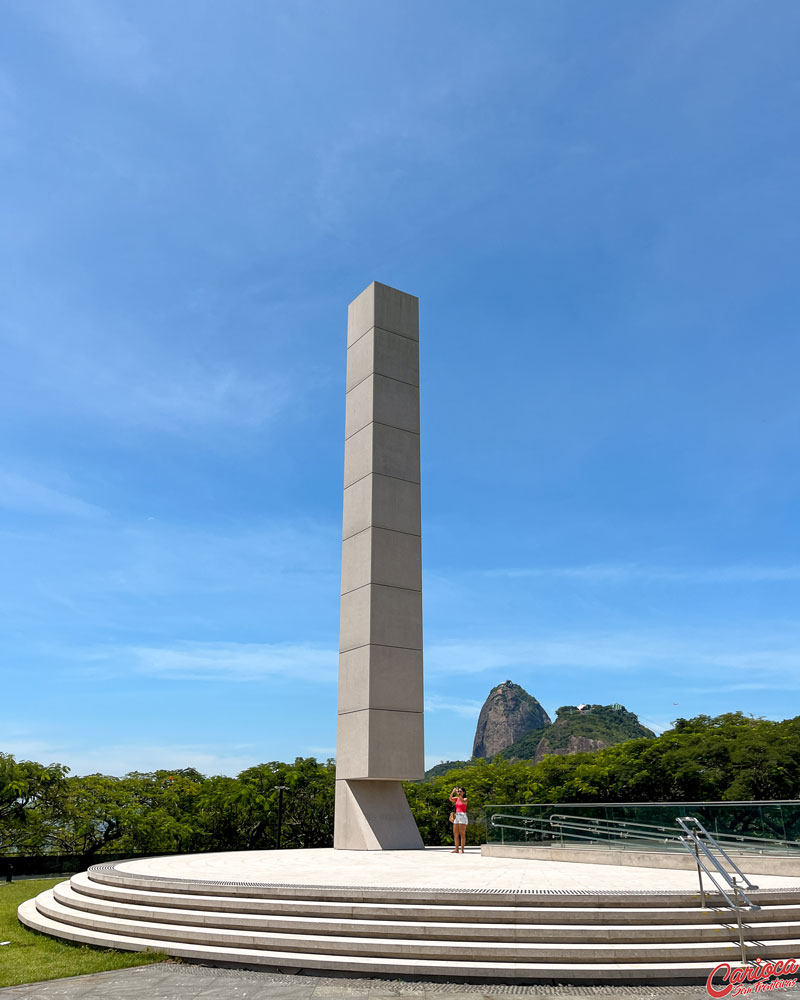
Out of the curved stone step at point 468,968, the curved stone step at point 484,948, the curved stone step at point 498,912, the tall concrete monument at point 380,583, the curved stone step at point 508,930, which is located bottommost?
the curved stone step at point 468,968

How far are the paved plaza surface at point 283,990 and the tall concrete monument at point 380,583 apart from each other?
35.9ft

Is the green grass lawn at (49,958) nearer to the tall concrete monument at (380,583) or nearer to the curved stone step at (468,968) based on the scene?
the curved stone step at (468,968)

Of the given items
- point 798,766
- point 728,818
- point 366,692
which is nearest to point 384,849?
point 366,692

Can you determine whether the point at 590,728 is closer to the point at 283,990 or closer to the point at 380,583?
the point at 380,583

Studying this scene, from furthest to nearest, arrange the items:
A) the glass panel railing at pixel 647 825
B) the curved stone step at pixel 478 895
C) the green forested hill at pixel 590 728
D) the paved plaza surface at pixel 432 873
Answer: the green forested hill at pixel 590 728
the glass panel railing at pixel 647 825
the paved plaza surface at pixel 432 873
the curved stone step at pixel 478 895

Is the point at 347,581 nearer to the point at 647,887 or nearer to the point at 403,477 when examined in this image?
the point at 403,477

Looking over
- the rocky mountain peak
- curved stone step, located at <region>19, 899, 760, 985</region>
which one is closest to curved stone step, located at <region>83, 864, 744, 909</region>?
curved stone step, located at <region>19, 899, 760, 985</region>

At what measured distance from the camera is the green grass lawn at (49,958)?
8.55 m

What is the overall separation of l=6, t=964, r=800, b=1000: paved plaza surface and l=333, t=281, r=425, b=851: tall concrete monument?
35.9 ft

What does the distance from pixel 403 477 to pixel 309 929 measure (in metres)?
13.8

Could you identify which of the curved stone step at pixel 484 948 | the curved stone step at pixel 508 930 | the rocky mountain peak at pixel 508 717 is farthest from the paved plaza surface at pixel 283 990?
the rocky mountain peak at pixel 508 717

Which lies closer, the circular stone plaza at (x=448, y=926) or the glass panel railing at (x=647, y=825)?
the circular stone plaza at (x=448, y=926)

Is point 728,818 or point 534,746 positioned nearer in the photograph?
point 728,818

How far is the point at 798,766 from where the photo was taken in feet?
125
